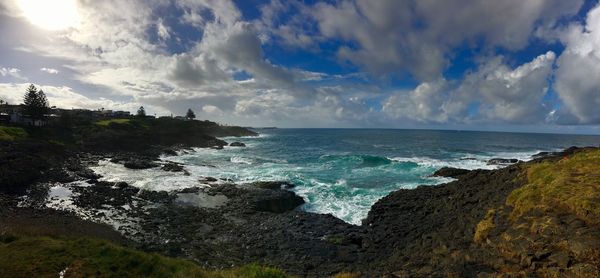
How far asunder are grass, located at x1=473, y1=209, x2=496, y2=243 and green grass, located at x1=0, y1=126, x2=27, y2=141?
65.7m

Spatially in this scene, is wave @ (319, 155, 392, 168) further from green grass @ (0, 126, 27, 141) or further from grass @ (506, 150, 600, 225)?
green grass @ (0, 126, 27, 141)

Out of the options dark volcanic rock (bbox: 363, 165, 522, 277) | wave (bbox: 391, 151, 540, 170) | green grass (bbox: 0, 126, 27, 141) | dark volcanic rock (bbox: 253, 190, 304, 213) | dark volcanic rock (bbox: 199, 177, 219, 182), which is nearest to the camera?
dark volcanic rock (bbox: 363, 165, 522, 277)

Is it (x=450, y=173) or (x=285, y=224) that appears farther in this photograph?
(x=450, y=173)

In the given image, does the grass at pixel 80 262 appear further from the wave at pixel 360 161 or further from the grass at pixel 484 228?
the wave at pixel 360 161

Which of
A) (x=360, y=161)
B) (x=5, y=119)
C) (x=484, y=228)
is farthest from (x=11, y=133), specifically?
(x=484, y=228)

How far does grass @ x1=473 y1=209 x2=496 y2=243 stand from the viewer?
48.4 ft

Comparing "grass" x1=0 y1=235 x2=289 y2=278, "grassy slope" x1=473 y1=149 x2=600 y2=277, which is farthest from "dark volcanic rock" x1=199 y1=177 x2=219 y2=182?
"grassy slope" x1=473 y1=149 x2=600 y2=277

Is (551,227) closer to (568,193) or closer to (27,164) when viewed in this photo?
(568,193)

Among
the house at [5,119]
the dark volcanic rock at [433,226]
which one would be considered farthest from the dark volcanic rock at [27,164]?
the dark volcanic rock at [433,226]

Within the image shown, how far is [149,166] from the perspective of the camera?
5241 centimetres

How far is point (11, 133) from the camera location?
187 ft

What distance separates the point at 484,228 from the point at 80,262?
16.9 m

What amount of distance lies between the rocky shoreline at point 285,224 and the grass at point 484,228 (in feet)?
1.36

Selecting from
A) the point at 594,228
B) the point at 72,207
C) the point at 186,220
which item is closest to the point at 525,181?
the point at 594,228
